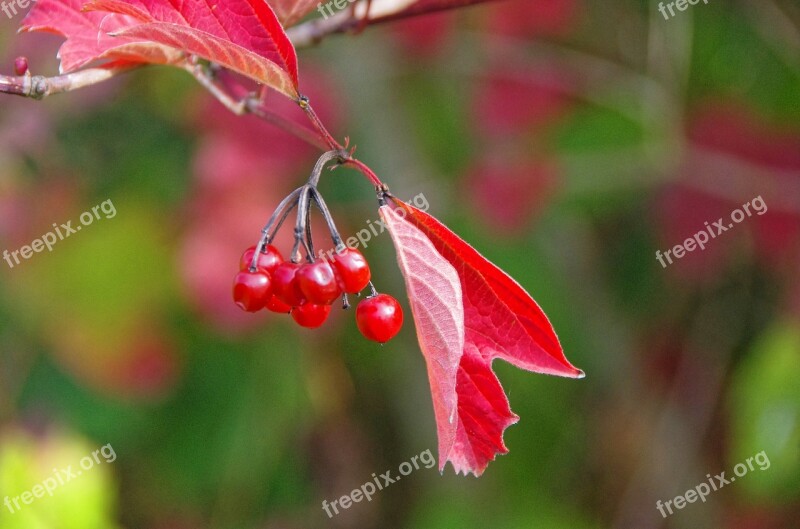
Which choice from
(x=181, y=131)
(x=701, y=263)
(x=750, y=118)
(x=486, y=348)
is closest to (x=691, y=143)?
(x=750, y=118)

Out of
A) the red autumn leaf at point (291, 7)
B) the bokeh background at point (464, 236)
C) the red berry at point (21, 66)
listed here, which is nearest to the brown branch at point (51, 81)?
the red berry at point (21, 66)

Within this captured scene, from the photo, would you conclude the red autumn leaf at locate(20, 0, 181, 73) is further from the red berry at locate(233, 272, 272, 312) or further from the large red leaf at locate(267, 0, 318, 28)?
the red berry at locate(233, 272, 272, 312)

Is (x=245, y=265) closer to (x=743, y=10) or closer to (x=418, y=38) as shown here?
(x=418, y=38)

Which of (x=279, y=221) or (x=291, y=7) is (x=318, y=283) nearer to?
(x=279, y=221)

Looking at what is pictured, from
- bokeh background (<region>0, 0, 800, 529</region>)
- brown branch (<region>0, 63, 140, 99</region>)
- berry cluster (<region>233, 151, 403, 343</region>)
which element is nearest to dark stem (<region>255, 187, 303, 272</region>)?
berry cluster (<region>233, 151, 403, 343</region>)

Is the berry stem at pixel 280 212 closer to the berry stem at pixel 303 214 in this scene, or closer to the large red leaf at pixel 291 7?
the berry stem at pixel 303 214

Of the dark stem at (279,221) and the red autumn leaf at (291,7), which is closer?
the dark stem at (279,221)

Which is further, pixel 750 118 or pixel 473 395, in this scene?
pixel 750 118
